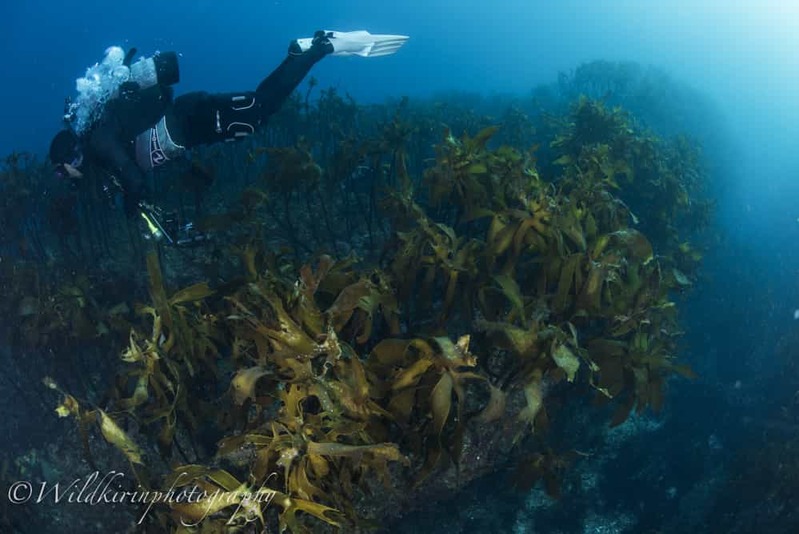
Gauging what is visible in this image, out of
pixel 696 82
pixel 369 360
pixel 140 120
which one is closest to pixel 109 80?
pixel 140 120

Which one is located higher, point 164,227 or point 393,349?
point 164,227

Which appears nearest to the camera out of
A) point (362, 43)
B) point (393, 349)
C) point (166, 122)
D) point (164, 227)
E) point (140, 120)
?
point (393, 349)

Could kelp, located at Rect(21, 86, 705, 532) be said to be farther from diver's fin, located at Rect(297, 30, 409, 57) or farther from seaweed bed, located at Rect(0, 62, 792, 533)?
diver's fin, located at Rect(297, 30, 409, 57)

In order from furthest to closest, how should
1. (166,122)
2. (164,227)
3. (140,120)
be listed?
(166,122), (140,120), (164,227)

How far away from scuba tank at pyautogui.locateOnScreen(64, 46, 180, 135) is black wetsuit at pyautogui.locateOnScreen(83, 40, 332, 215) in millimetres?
139

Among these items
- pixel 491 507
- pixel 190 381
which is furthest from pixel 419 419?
pixel 190 381

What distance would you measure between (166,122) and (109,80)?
707 mm

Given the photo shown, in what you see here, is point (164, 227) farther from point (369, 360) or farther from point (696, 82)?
point (696, 82)

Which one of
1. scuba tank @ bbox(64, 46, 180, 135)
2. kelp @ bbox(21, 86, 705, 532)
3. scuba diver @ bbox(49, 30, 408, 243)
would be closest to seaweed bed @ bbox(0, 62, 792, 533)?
kelp @ bbox(21, 86, 705, 532)

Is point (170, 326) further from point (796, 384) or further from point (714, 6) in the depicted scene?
point (714, 6)

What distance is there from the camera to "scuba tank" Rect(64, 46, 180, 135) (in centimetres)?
535

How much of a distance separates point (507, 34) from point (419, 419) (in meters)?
56.9

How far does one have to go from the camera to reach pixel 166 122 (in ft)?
19.6

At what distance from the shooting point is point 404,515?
3748 millimetres
